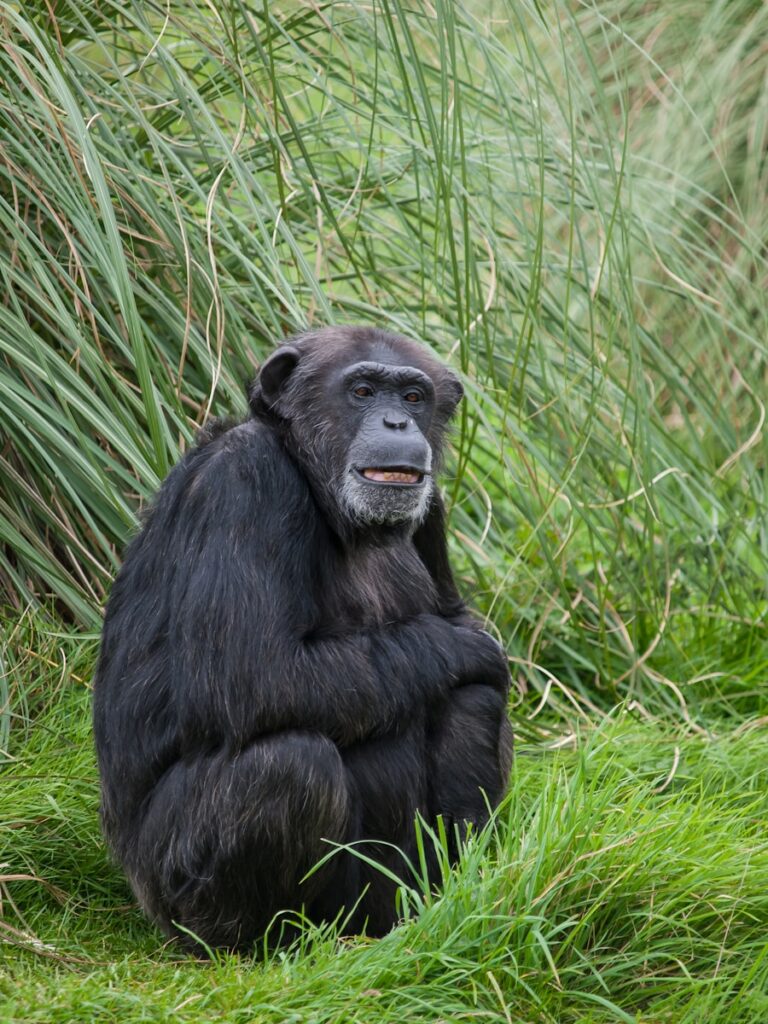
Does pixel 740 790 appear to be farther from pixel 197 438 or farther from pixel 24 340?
pixel 24 340

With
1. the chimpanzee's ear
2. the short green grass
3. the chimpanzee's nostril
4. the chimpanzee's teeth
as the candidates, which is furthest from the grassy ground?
the chimpanzee's teeth

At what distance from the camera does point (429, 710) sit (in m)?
4.46

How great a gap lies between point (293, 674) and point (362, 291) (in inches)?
107

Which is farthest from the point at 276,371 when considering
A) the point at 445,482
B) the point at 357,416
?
the point at 445,482

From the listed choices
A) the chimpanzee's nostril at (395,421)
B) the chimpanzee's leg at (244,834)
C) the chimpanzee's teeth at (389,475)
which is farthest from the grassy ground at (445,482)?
the chimpanzee's teeth at (389,475)

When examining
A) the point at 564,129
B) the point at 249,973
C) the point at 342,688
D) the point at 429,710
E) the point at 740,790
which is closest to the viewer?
the point at 249,973

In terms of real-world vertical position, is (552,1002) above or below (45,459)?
above

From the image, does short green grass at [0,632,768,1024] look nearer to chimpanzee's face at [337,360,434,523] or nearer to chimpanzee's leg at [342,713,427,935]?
chimpanzee's leg at [342,713,427,935]

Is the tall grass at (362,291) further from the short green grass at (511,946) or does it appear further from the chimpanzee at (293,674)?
the short green grass at (511,946)

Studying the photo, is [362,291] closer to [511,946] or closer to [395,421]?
[395,421]

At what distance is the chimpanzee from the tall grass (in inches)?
15.1

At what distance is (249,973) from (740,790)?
2.13 m

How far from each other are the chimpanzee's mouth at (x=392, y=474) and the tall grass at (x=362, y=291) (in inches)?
21.5

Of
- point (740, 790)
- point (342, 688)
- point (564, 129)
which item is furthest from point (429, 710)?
point (564, 129)
